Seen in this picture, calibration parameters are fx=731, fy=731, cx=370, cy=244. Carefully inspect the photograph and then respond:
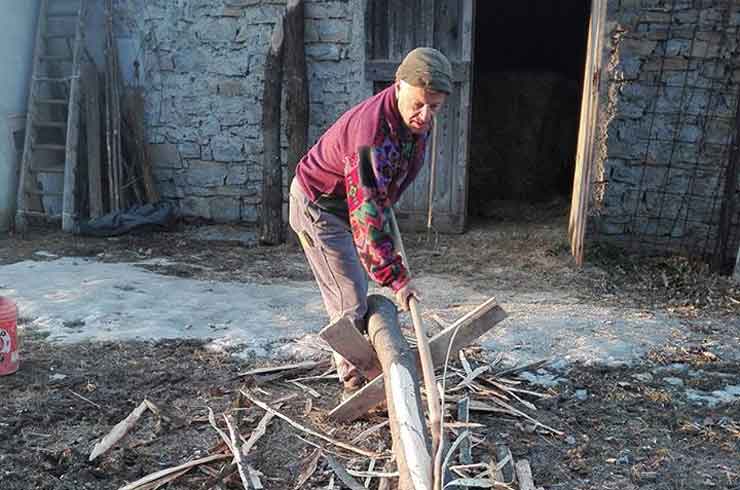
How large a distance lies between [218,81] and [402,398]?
6054mm

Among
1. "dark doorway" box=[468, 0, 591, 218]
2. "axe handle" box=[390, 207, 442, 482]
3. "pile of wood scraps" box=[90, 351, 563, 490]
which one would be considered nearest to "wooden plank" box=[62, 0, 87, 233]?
"dark doorway" box=[468, 0, 591, 218]

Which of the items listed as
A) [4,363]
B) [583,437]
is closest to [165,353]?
[4,363]

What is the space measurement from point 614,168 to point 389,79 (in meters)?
2.54

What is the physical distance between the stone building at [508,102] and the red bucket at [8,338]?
4.42 m

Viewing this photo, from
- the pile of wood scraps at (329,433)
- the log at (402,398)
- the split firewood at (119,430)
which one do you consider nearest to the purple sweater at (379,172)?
the log at (402,398)

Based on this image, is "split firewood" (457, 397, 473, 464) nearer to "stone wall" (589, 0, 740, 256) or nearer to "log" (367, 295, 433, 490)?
"log" (367, 295, 433, 490)

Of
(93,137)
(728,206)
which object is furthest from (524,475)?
(93,137)

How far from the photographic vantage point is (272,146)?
800 centimetres

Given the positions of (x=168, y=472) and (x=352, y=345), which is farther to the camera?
(x=352, y=345)

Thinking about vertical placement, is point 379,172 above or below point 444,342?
above

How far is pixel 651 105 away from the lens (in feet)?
22.2

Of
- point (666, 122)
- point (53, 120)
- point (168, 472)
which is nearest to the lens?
point (168, 472)

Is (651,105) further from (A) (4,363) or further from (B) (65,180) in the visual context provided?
(B) (65,180)

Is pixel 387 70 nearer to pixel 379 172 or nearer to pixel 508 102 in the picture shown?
pixel 508 102
